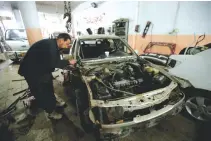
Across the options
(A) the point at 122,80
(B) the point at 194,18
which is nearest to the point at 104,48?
(A) the point at 122,80

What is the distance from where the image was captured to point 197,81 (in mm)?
1878

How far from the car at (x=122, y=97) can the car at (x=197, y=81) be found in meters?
0.45

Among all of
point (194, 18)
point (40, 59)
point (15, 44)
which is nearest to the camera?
point (40, 59)

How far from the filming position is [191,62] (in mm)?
2082

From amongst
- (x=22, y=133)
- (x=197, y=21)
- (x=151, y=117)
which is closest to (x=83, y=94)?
(x=151, y=117)

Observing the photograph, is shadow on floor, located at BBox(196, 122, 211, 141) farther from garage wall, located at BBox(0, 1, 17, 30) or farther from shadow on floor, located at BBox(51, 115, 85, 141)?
garage wall, located at BBox(0, 1, 17, 30)

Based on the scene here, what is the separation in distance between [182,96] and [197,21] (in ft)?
13.1

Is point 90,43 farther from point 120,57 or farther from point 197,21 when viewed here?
point 197,21

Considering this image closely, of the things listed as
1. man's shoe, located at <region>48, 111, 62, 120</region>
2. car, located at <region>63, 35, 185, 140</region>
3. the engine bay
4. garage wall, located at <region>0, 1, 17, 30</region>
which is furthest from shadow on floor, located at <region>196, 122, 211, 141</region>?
garage wall, located at <region>0, 1, 17, 30</region>

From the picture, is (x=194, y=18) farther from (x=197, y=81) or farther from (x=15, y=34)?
(x=15, y=34)

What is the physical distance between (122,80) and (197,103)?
1.48 m

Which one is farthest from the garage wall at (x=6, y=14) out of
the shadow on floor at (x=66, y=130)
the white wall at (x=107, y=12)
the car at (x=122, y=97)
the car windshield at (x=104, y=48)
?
the shadow on floor at (x=66, y=130)

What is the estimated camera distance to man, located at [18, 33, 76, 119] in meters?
1.70

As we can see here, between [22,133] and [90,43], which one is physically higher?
[90,43]
